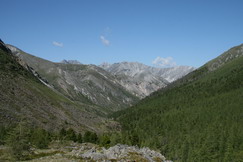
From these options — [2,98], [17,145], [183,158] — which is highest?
[2,98]

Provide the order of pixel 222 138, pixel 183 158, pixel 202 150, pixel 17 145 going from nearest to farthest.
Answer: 1. pixel 17 145
2. pixel 202 150
3. pixel 183 158
4. pixel 222 138

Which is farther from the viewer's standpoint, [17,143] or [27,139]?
[27,139]

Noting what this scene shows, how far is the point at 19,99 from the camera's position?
163125mm

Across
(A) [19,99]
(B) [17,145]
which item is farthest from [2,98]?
(B) [17,145]

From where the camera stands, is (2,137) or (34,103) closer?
(2,137)

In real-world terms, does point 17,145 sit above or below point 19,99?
below

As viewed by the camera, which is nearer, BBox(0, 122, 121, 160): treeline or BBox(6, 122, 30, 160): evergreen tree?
BBox(6, 122, 30, 160): evergreen tree

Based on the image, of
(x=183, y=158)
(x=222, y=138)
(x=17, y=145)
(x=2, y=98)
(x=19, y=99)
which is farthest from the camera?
(x=19, y=99)

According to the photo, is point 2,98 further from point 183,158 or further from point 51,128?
point 183,158

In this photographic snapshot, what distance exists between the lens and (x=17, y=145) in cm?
4803

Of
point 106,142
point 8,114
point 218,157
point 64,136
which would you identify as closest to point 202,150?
point 218,157

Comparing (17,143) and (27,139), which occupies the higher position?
(17,143)

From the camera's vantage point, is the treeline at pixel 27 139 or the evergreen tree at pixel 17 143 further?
the treeline at pixel 27 139

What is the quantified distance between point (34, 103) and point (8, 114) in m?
45.2
